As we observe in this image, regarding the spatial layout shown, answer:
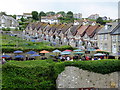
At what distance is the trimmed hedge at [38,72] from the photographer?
22.7m

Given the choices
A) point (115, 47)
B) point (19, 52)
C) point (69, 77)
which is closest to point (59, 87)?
point (69, 77)

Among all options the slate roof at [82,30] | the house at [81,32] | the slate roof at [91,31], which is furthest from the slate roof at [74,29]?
the slate roof at [91,31]

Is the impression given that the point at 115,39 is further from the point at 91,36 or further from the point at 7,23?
the point at 7,23

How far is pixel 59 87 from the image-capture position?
2295 centimetres

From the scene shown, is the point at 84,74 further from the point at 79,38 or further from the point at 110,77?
the point at 79,38

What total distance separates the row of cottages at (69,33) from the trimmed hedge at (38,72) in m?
26.1

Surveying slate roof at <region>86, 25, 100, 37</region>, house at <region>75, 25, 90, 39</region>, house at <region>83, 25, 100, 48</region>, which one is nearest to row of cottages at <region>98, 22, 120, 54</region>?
house at <region>83, 25, 100, 48</region>

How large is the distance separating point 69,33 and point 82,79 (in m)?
45.3

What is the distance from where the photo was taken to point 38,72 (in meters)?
23.3

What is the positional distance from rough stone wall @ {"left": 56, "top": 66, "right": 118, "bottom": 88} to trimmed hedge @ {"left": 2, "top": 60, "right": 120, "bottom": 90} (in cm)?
41

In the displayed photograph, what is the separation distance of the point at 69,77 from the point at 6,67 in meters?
6.30

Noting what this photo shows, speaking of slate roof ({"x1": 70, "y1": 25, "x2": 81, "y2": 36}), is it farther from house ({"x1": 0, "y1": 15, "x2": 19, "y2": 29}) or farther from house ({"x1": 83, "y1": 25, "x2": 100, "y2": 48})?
house ({"x1": 0, "y1": 15, "x2": 19, "y2": 29})

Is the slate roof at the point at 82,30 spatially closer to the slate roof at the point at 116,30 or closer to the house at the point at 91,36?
the house at the point at 91,36

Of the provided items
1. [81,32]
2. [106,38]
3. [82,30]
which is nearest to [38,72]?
[106,38]
